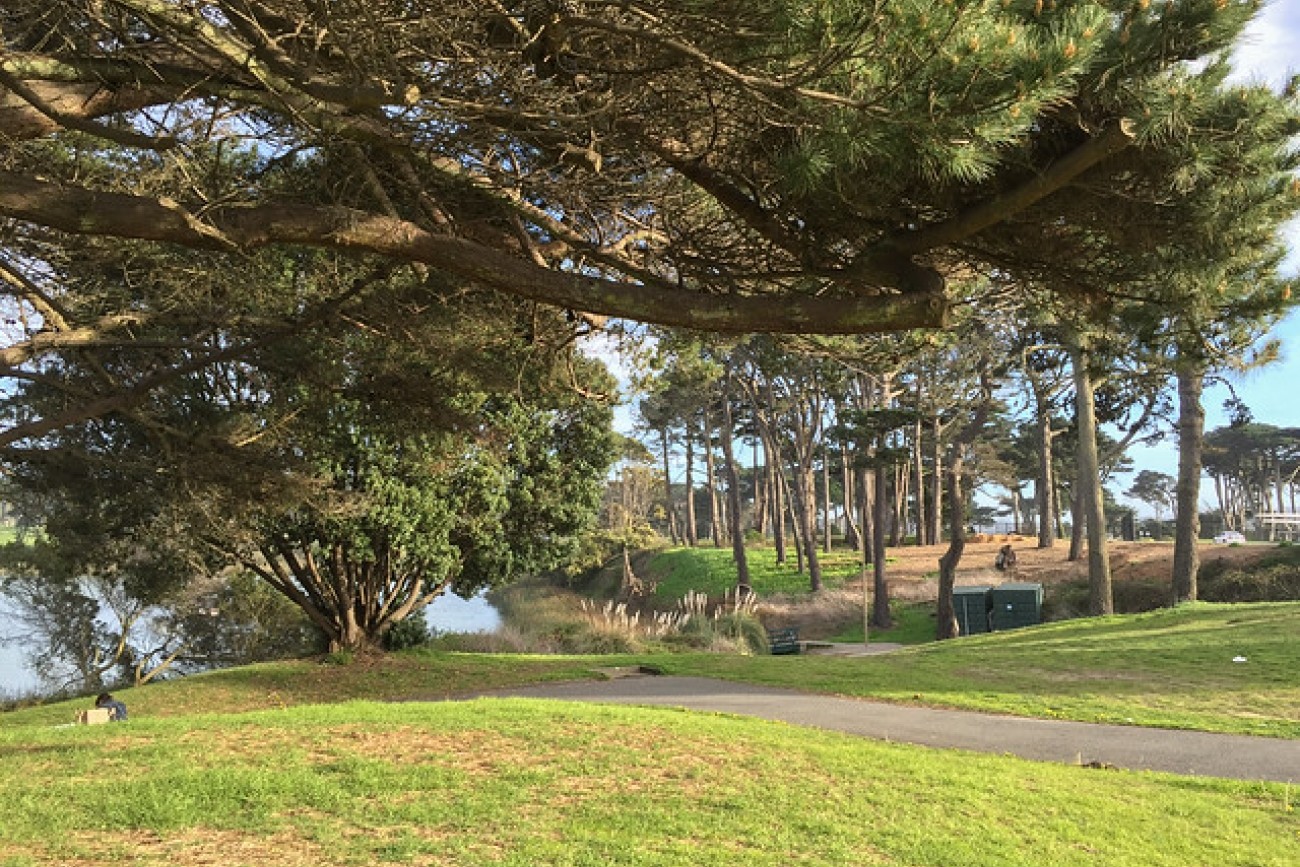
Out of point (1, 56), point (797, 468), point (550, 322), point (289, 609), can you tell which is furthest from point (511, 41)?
point (797, 468)

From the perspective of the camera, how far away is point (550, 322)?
25.9 ft

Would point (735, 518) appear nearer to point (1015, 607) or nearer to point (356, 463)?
point (1015, 607)

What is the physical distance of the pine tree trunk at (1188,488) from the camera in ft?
75.5

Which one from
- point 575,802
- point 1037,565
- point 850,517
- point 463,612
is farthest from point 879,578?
point 575,802

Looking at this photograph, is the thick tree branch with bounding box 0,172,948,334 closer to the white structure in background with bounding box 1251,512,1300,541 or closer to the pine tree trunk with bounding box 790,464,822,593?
the pine tree trunk with bounding box 790,464,822,593

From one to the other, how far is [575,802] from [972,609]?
2356 centimetres

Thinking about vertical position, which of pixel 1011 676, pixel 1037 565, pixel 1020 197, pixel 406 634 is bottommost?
pixel 1011 676

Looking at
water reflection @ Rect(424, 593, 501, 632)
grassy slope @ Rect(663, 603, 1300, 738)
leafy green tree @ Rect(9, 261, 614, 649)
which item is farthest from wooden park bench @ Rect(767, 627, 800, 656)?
water reflection @ Rect(424, 593, 501, 632)

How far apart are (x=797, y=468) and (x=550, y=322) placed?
32576 millimetres

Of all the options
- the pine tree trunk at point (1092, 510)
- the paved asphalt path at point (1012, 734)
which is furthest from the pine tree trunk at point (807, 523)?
the paved asphalt path at point (1012, 734)

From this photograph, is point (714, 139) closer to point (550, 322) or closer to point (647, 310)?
point (647, 310)

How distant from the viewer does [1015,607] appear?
26.4 meters

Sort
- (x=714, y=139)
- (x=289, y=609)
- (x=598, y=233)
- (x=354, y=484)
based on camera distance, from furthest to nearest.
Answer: (x=289, y=609), (x=354, y=484), (x=598, y=233), (x=714, y=139)

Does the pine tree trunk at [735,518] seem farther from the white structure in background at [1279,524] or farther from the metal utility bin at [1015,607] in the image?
the white structure in background at [1279,524]
